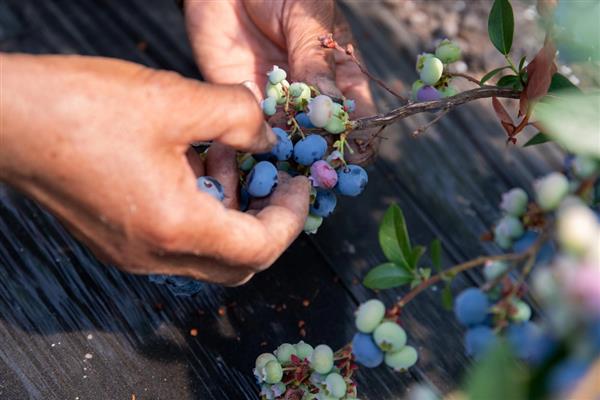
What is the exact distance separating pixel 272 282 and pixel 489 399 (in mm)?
878

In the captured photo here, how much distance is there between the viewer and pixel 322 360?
90cm

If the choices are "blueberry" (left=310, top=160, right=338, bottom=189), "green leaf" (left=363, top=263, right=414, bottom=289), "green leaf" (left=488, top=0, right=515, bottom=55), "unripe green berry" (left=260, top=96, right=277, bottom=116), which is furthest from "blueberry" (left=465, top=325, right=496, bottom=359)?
"green leaf" (left=488, top=0, right=515, bottom=55)

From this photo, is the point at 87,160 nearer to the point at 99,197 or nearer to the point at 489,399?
the point at 99,197

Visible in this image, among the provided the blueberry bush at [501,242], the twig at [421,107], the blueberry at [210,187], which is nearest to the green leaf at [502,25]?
the blueberry bush at [501,242]

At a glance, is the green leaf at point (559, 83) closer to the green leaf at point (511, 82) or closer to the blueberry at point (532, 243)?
the green leaf at point (511, 82)

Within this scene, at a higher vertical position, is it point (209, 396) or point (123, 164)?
point (123, 164)

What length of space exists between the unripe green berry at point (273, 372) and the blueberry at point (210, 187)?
24 centimetres

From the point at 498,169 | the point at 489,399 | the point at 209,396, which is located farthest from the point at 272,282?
the point at 489,399

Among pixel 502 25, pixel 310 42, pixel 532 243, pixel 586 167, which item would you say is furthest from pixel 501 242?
pixel 310 42

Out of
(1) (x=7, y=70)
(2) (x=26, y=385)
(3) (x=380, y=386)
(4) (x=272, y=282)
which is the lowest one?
(3) (x=380, y=386)

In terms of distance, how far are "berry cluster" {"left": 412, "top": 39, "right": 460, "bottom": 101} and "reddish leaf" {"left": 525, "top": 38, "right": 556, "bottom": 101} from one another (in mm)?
122

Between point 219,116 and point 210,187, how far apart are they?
0.11 m

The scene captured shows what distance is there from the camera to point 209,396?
1.24 meters

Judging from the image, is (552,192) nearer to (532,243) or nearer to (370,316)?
(532,243)
